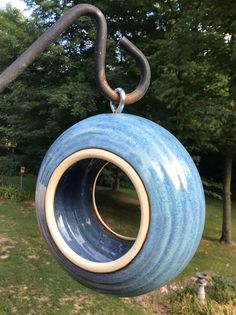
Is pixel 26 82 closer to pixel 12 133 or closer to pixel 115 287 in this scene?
pixel 12 133

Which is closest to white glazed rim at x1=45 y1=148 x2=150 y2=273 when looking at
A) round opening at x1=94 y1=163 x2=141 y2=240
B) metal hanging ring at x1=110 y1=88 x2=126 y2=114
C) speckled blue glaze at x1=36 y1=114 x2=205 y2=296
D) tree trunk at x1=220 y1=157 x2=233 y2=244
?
speckled blue glaze at x1=36 y1=114 x2=205 y2=296

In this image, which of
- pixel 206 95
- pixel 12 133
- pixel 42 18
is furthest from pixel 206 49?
pixel 12 133

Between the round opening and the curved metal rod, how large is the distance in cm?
712

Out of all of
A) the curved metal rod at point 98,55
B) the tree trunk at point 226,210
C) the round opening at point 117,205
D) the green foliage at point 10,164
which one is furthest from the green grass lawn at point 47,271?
the curved metal rod at point 98,55

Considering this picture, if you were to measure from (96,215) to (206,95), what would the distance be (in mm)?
Result: 6739

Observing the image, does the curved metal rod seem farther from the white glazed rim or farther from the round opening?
the round opening

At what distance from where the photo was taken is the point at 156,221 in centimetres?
127

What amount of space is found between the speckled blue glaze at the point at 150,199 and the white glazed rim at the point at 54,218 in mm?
15

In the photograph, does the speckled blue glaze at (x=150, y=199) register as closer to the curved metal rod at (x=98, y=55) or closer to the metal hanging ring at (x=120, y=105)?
the metal hanging ring at (x=120, y=105)

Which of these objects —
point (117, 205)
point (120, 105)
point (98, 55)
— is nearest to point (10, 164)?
point (117, 205)

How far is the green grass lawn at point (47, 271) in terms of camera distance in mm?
5500

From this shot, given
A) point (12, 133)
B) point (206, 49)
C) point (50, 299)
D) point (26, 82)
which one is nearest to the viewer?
point (50, 299)

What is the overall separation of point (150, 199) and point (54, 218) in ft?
1.26

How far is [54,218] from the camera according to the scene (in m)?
1.48
